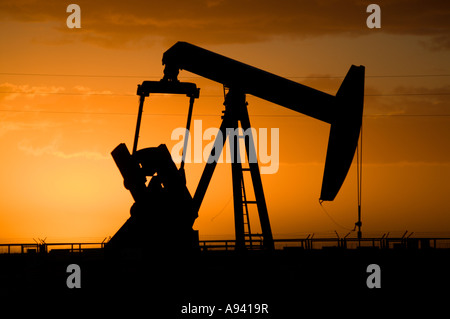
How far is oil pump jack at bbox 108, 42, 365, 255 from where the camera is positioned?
904 inches

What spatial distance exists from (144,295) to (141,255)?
216cm

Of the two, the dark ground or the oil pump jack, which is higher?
the oil pump jack

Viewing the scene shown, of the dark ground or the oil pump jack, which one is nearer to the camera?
the dark ground

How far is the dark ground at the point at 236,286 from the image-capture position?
64.4 feet

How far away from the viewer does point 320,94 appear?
2298cm

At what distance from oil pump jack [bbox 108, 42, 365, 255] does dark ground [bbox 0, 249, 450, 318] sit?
3.06 feet

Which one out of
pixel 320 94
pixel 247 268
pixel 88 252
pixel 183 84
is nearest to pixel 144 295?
pixel 247 268

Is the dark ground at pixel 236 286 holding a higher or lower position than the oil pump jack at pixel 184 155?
lower

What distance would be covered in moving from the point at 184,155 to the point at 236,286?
14.8 feet

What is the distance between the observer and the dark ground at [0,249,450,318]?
64.4 feet

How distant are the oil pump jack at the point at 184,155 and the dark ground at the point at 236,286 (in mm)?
934
